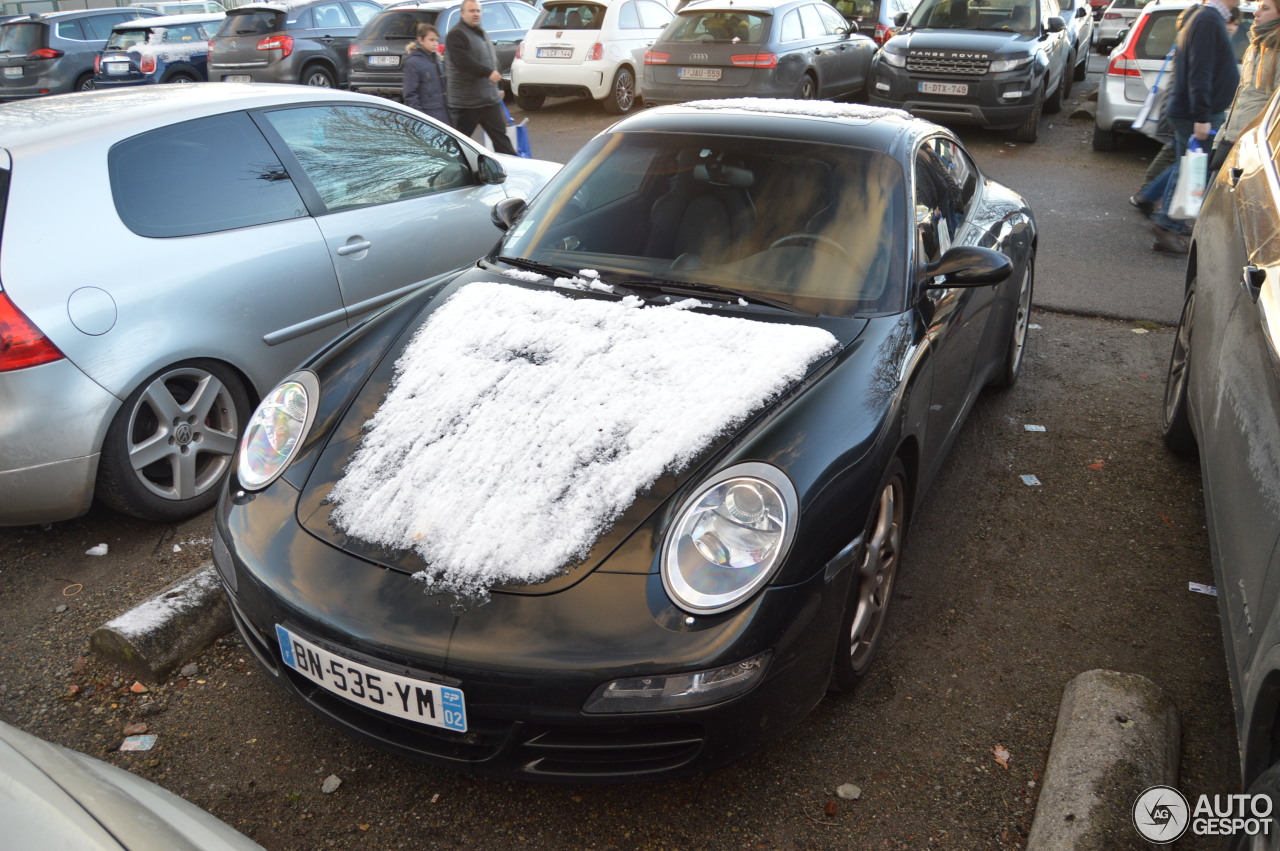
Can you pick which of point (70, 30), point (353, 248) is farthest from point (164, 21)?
point (353, 248)

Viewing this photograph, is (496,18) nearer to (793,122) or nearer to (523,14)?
(523,14)

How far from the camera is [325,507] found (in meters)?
2.51

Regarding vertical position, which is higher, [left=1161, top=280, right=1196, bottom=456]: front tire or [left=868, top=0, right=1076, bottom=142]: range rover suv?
[left=868, top=0, right=1076, bottom=142]: range rover suv

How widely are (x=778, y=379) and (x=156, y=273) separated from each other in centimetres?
242

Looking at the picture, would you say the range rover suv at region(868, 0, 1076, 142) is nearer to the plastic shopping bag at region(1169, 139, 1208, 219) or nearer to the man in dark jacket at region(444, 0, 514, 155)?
the plastic shopping bag at region(1169, 139, 1208, 219)

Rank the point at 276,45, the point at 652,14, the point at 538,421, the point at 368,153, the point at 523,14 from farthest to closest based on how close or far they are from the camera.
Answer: the point at 523,14, the point at 276,45, the point at 652,14, the point at 368,153, the point at 538,421

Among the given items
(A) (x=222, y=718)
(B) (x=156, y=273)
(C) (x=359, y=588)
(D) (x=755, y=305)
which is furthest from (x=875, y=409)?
(B) (x=156, y=273)

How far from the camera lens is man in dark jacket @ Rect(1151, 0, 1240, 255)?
6.58 m

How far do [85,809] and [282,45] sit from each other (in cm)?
1424

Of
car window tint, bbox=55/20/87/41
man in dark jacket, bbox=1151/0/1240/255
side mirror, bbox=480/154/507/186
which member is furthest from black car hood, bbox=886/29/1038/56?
car window tint, bbox=55/20/87/41

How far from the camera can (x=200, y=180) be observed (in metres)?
3.97

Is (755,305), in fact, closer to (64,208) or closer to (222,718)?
(222,718)

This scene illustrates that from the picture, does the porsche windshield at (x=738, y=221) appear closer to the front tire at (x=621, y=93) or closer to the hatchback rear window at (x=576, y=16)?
the front tire at (x=621, y=93)

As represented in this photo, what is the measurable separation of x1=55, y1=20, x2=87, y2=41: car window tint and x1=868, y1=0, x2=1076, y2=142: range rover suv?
45.2ft
